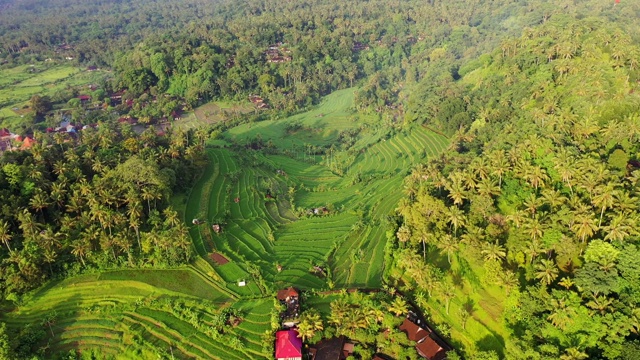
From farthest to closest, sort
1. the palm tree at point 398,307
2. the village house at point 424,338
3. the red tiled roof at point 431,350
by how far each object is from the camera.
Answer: the palm tree at point 398,307 < the village house at point 424,338 < the red tiled roof at point 431,350

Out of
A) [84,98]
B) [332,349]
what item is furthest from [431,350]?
[84,98]

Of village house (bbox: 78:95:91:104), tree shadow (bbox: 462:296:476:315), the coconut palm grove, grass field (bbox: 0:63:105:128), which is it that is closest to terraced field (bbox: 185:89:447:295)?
the coconut palm grove

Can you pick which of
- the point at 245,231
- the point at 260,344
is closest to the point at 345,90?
the point at 245,231

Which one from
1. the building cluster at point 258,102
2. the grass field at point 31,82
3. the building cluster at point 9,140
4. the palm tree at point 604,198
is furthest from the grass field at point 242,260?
the grass field at point 31,82

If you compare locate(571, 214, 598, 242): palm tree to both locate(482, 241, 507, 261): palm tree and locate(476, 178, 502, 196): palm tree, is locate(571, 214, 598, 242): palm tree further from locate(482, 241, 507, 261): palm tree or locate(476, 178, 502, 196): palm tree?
locate(476, 178, 502, 196): palm tree

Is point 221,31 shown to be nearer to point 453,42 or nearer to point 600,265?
point 453,42

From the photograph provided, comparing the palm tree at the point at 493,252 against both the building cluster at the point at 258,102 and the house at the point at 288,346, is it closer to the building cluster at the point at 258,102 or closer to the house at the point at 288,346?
the house at the point at 288,346

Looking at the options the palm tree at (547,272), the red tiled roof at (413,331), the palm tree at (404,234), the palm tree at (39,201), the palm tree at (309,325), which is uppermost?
the palm tree at (39,201)
